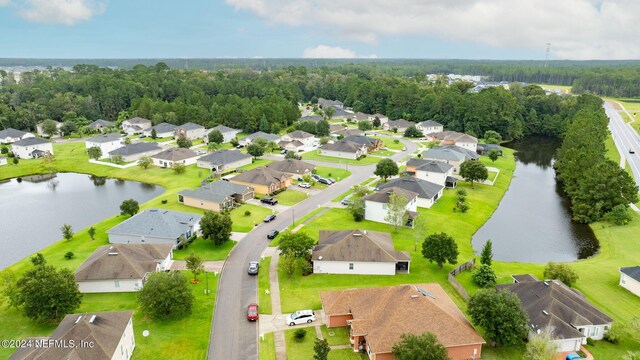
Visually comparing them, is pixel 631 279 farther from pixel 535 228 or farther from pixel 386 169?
pixel 386 169

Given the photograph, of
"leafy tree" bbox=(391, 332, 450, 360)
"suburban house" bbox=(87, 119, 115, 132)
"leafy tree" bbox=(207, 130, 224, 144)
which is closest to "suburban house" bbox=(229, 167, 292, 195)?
"leafy tree" bbox=(207, 130, 224, 144)

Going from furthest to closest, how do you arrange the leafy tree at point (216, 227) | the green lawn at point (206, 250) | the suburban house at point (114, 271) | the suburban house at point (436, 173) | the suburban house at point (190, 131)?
the suburban house at point (190, 131)
the suburban house at point (436, 173)
the leafy tree at point (216, 227)
the green lawn at point (206, 250)
the suburban house at point (114, 271)

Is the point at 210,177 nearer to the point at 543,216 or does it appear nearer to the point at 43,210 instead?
the point at 43,210

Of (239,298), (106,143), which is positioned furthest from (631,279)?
(106,143)

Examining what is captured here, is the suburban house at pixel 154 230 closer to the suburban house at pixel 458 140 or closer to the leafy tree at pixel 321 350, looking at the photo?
the leafy tree at pixel 321 350

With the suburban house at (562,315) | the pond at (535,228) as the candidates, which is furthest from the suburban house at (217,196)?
the suburban house at (562,315)

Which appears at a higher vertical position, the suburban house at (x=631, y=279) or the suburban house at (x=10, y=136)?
the suburban house at (x=10, y=136)
